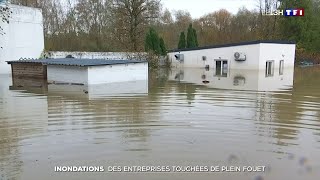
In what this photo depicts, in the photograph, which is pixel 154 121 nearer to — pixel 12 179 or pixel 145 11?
pixel 12 179

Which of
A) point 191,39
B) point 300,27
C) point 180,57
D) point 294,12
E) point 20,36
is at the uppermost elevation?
point 294,12

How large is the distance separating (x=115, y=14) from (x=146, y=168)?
3344 cm

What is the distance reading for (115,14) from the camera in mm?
37531

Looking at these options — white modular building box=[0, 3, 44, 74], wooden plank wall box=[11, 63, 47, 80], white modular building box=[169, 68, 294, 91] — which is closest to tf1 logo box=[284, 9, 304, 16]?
white modular building box=[169, 68, 294, 91]

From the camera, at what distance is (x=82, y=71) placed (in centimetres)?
1869

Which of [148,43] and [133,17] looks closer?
[133,17]

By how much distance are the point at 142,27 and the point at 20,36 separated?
14500mm

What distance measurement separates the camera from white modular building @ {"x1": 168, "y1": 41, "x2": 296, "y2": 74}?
1294 inches

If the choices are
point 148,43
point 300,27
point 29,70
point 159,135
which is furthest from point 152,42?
point 159,135

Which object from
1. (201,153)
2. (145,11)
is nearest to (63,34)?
(145,11)

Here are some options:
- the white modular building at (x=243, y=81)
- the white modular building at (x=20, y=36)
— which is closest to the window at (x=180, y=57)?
the white modular building at (x=243, y=81)

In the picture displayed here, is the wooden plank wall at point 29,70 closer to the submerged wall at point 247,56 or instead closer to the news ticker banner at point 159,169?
the news ticker banner at point 159,169

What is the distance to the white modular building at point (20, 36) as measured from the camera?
25719mm

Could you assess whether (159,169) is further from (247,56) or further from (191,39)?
(191,39)
